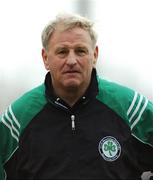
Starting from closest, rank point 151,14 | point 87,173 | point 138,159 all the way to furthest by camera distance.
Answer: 1. point 87,173
2. point 138,159
3. point 151,14

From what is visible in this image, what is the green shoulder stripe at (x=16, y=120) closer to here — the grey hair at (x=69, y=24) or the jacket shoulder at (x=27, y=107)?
the jacket shoulder at (x=27, y=107)

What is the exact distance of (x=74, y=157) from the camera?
1.46 meters

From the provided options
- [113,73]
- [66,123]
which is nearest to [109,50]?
[113,73]

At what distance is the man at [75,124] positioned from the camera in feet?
4.81

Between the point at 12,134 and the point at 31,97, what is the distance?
0.17 meters

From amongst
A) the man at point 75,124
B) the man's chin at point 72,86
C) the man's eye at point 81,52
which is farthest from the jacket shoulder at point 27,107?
the man's eye at point 81,52

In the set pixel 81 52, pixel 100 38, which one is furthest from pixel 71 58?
pixel 100 38

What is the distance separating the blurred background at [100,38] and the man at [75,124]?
0.34 m

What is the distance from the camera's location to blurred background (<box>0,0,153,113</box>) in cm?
190

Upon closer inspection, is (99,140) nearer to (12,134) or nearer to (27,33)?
(12,134)

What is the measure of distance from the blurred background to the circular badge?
19.9 inches

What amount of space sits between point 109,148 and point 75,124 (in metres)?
0.16

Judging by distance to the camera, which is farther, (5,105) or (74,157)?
(5,105)

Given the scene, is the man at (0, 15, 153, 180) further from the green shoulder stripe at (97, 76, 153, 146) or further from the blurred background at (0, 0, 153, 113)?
the blurred background at (0, 0, 153, 113)
